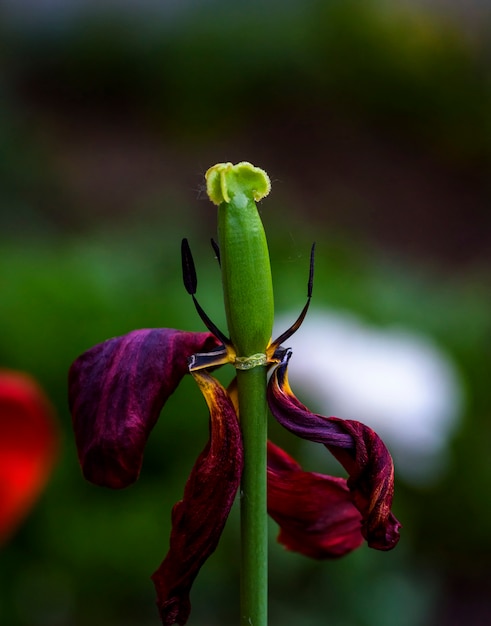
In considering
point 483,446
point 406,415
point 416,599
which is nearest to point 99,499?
point 416,599

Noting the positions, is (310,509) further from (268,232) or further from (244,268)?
(268,232)

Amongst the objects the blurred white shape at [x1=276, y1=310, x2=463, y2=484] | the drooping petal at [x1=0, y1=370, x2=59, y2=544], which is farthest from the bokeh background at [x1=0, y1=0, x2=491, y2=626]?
the drooping petal at [x1=0, y1=370, x2=59, y2=544]

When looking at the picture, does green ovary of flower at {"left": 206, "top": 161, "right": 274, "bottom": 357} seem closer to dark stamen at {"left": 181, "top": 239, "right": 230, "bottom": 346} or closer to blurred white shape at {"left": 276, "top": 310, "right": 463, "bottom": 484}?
dark stamen at {"left": 181, "top": 239, "right": 230, "bottom": 346}

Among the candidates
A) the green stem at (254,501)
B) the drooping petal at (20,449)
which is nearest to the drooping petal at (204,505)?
the green stem at (254,501)

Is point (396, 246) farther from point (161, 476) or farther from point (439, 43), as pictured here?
point (161, 476)

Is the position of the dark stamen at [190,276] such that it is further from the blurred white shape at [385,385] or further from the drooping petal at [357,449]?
the blurred white shape at [385,385]

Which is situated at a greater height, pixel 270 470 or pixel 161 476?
pixel 270 470
